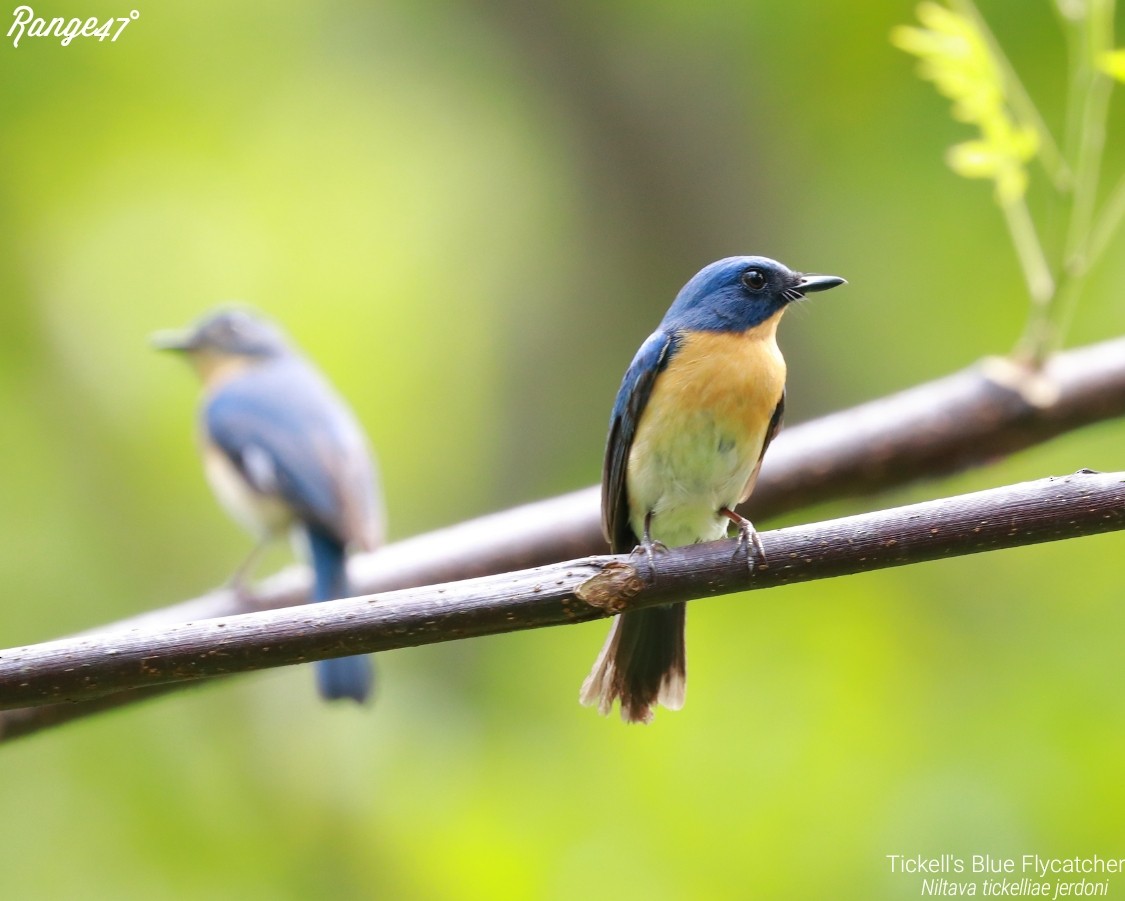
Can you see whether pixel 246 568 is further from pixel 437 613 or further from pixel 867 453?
pixel 437 613

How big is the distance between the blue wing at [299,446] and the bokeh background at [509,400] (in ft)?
4.93

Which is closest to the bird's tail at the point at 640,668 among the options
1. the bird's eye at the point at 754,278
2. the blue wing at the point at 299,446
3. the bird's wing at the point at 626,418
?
the bird's wing at the point at 626,418

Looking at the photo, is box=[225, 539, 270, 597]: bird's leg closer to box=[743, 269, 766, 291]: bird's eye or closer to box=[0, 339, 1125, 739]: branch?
box=[0, 339, 1125, 739]: branch

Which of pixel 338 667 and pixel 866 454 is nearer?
pixel 866 454

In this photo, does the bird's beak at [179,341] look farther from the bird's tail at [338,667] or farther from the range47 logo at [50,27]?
the bird's tail at [338,667]

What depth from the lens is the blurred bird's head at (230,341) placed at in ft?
25.7

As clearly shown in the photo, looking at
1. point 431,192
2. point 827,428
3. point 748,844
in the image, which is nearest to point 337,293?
point 431,192

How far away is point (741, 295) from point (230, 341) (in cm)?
484

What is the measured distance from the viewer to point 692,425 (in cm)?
362

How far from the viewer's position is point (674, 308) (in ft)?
13.0

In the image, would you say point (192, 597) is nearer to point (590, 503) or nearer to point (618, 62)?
point (618, 62)

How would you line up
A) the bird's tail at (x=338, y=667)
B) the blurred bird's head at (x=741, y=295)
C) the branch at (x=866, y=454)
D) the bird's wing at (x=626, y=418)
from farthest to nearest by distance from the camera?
the bird's tail at (x=338, y=667), the branch at (x=866, y=454), the blurred bird's head at (x=741, y=295), the bird's wing at (x=626, y=418)

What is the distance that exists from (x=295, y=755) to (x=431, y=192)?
13.9 ft

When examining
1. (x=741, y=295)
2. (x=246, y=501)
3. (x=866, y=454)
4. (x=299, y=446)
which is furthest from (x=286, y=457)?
(x=741, y=295)
